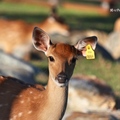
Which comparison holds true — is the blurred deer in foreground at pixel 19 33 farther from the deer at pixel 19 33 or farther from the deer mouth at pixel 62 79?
the deer mouth at pixel 62 79

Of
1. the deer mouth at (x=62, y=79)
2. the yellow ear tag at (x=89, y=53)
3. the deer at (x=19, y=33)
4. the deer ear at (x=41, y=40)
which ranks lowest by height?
the deer at (x=19, y=33)

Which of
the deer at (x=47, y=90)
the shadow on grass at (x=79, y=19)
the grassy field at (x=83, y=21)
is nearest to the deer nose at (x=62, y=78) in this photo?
the deer at (x=47, y=90)

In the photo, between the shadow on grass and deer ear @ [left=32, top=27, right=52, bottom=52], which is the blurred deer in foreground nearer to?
the shadow on grass

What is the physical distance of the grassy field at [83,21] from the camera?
44.6 ft

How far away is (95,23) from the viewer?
82.2 feet

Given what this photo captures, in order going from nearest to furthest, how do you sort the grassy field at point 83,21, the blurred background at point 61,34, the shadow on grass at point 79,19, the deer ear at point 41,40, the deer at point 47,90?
the deer at point 47,90 → the deer ear at point 41,40 → the blurred background at point 61,34 → the grassy field at point 83,21 → the shadow on grass at point 79,19

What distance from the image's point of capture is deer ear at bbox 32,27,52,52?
7188 mm

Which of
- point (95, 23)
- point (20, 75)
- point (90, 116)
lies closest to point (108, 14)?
point (95, 23)

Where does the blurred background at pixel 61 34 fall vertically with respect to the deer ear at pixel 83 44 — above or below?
below

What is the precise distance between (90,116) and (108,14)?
68.1 ft

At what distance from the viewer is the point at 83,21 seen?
83.1 ft

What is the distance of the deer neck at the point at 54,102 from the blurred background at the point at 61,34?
378 cm

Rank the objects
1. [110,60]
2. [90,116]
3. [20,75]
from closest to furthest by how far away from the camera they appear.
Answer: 1. [90,116]
2. [20,75]
3. [110,60]

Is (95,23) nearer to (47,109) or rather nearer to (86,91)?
(86,91)
